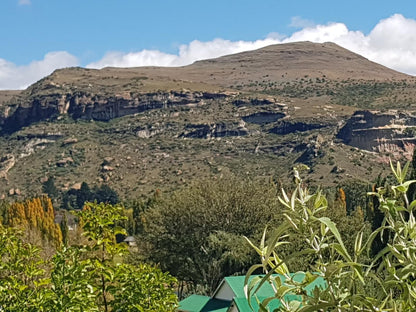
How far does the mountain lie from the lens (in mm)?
116625

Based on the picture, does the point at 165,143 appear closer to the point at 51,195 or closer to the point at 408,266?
the point at 51,195

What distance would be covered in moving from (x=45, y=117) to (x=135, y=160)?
210 feet

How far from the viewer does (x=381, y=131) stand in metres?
119

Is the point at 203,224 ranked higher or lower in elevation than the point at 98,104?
lower

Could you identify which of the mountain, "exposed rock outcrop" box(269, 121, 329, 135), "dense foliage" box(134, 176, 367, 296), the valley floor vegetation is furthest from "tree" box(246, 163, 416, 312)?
"exposed rock outcrop" box(269, 121, 329, 135)

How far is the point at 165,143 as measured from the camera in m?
139

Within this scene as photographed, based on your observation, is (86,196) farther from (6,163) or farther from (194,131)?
(194,131)

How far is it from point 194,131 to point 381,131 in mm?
50098

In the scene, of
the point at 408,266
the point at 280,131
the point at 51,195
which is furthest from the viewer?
the point at 280,131

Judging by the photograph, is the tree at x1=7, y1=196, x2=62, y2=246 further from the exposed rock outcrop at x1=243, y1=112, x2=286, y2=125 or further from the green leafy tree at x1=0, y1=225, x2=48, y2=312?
the exposed rock outcrop at x1=243, y1=112, x2=286, y2=125

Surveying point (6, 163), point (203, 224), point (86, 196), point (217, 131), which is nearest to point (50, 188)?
point (86, 196)

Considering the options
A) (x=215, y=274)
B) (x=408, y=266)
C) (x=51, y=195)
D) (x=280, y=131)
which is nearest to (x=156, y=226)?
(x=215, y=274)

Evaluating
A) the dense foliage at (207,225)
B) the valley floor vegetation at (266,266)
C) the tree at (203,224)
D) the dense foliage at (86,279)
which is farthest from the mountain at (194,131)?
the dense foliage at (86,279)

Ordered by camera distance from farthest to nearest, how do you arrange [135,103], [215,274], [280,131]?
[135,103], [280,131], [215,274]
